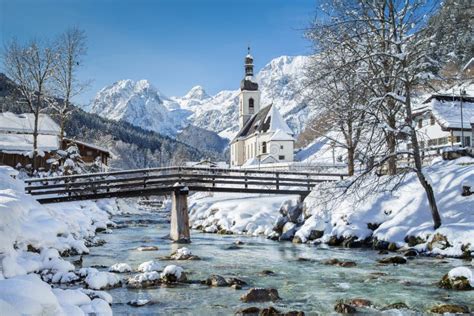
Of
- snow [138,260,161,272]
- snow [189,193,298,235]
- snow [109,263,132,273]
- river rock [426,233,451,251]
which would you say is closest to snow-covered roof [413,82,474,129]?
snow [189,193,298,235]

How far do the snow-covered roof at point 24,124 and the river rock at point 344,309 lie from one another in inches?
1813

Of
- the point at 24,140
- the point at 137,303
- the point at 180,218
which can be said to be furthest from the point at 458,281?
→ the point at 24,140

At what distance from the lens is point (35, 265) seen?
44.7 ft

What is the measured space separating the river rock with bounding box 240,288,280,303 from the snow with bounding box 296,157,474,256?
747 centimetres

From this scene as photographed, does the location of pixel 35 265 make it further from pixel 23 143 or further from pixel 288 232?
pixel 23 143

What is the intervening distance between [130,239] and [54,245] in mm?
10021

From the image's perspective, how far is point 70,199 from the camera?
2522cm


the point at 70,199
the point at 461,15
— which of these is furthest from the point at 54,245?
the point at 461,15

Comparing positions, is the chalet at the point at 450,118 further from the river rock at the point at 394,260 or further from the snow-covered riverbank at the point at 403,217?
the river rock at the point at 394,260

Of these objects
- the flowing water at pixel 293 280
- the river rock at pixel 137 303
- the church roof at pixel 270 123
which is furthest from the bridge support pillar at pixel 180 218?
the church roof at pixel 270 123

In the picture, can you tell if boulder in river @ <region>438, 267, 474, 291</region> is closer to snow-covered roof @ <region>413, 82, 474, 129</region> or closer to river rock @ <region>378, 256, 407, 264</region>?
river rock @ <region>378, 256, 407, 264</region>

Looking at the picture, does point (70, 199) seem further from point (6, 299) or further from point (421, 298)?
point (6, 299)

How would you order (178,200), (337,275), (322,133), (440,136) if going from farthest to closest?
(440,136) → (322,133) → (178,200) → (337,275)

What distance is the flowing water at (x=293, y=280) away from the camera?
11086 millimetres
